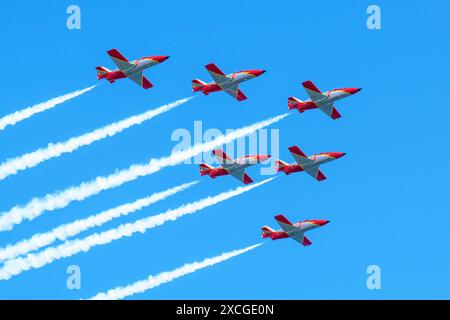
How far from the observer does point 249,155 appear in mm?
137000

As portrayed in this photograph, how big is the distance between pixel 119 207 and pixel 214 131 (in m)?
13.7

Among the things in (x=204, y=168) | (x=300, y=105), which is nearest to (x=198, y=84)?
(x=204, y=168)

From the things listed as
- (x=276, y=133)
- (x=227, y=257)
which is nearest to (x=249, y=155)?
(x=276, y=133)

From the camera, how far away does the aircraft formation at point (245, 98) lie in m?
134

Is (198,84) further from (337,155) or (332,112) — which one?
(337,155)

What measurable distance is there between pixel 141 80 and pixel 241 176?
13.8 meters

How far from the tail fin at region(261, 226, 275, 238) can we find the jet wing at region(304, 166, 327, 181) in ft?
24.1

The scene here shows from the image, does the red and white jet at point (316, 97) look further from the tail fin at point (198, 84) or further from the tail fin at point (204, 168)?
the tail fin at point (204, 168)

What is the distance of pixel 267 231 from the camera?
450 feet

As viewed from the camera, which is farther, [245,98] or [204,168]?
[245,98]

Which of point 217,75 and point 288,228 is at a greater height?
point 217,75

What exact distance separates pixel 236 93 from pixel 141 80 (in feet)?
32.0

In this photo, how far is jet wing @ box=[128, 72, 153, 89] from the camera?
134875 mm
